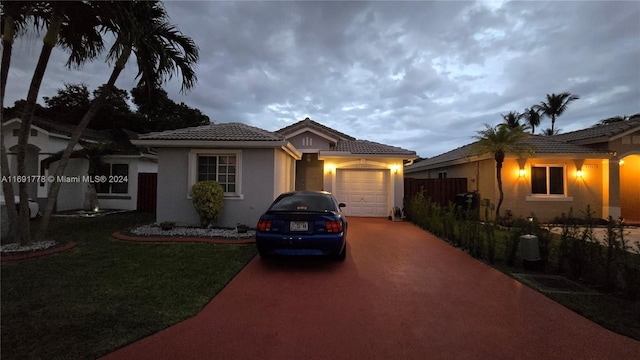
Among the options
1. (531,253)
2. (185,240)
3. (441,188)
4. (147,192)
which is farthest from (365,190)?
(147,192)

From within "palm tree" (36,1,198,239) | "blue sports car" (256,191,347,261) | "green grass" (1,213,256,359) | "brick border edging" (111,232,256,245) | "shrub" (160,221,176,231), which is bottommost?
"green grass" (1,213,256,359)

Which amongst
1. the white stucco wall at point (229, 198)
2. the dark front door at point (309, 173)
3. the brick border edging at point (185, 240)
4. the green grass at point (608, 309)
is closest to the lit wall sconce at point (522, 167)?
the dark front door at point (309, 173)

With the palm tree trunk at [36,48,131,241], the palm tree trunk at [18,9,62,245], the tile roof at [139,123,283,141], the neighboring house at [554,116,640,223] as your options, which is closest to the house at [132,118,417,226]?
the tile roof at [139,123,283,141]

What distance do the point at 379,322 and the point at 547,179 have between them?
13112mm

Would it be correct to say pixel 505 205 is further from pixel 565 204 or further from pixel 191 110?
pixel 191 110

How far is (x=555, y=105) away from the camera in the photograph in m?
33.7

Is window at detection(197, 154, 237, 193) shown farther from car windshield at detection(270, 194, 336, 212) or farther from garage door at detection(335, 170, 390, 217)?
garage door at detection(335, 170, 390, 217)

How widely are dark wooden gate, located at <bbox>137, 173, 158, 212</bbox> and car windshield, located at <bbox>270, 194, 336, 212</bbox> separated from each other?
34.5 ft

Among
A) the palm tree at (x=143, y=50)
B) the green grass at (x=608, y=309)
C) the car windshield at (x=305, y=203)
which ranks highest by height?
the palm tree at (x=143, y=50)

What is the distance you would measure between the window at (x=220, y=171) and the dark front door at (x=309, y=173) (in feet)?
20.2

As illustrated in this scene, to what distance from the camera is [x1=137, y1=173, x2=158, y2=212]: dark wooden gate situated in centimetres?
1394

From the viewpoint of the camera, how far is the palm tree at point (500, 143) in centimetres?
1143

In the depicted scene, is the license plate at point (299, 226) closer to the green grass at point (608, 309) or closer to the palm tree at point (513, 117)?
the green grass at point (608, 309)

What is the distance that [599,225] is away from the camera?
1176 centimetres
